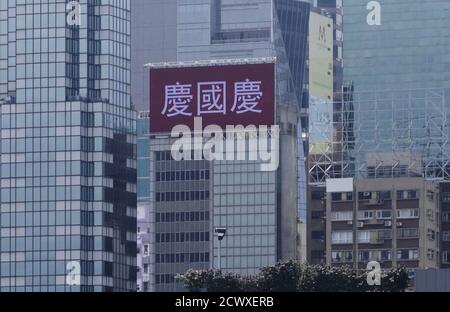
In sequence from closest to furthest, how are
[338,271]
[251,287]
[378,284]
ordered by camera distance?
[251,287], [378,284], [338,271]

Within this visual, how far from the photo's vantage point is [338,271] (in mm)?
152375

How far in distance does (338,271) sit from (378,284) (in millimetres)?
9730

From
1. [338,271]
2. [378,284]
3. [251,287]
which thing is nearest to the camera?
[251,287]
